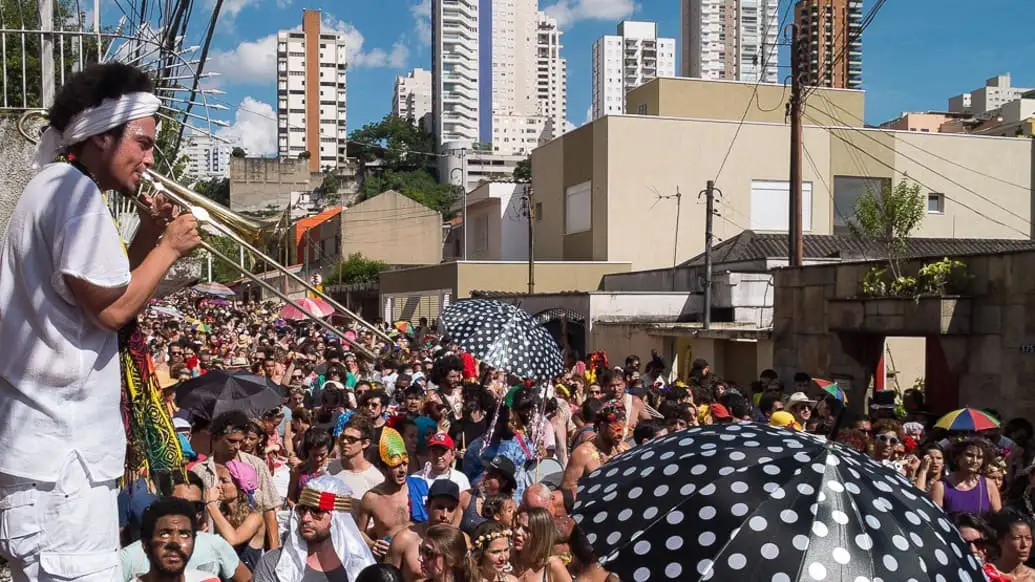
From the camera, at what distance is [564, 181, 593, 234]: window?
3897 centimetres

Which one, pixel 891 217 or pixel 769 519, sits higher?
pixel 891 217

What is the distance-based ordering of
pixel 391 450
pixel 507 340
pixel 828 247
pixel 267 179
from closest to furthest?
pixel 391 450 < pixel 507 340 < pixel 828 247 < pixel 267 179

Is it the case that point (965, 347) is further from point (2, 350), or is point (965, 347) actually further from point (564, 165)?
point (564, 165)

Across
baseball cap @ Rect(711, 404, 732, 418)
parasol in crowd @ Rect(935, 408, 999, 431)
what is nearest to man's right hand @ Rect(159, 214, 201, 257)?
baseball cap @ Rect(711, 404, 732, 418)

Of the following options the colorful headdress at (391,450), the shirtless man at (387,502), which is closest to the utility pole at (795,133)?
the colorful headdress at (391,450)

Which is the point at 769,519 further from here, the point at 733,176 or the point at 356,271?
the point at 356,271

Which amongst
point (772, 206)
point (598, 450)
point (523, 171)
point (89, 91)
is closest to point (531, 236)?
point (772, 206)

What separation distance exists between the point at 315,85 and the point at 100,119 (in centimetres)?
13420

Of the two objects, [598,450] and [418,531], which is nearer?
[418,531]

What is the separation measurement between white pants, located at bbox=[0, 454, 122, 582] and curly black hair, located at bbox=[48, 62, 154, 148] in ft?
2.62

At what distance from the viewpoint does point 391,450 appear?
6.32 meters

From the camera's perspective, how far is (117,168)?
2.50m

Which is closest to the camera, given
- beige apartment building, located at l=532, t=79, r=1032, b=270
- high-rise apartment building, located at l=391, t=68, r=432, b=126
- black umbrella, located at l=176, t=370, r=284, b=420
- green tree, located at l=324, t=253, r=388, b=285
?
black umbrella, located at l=176, t=370, r=284, b=420

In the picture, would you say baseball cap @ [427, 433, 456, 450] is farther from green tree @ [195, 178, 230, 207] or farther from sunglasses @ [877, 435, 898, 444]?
sunglasses @ [877, 435, 898, 444]
